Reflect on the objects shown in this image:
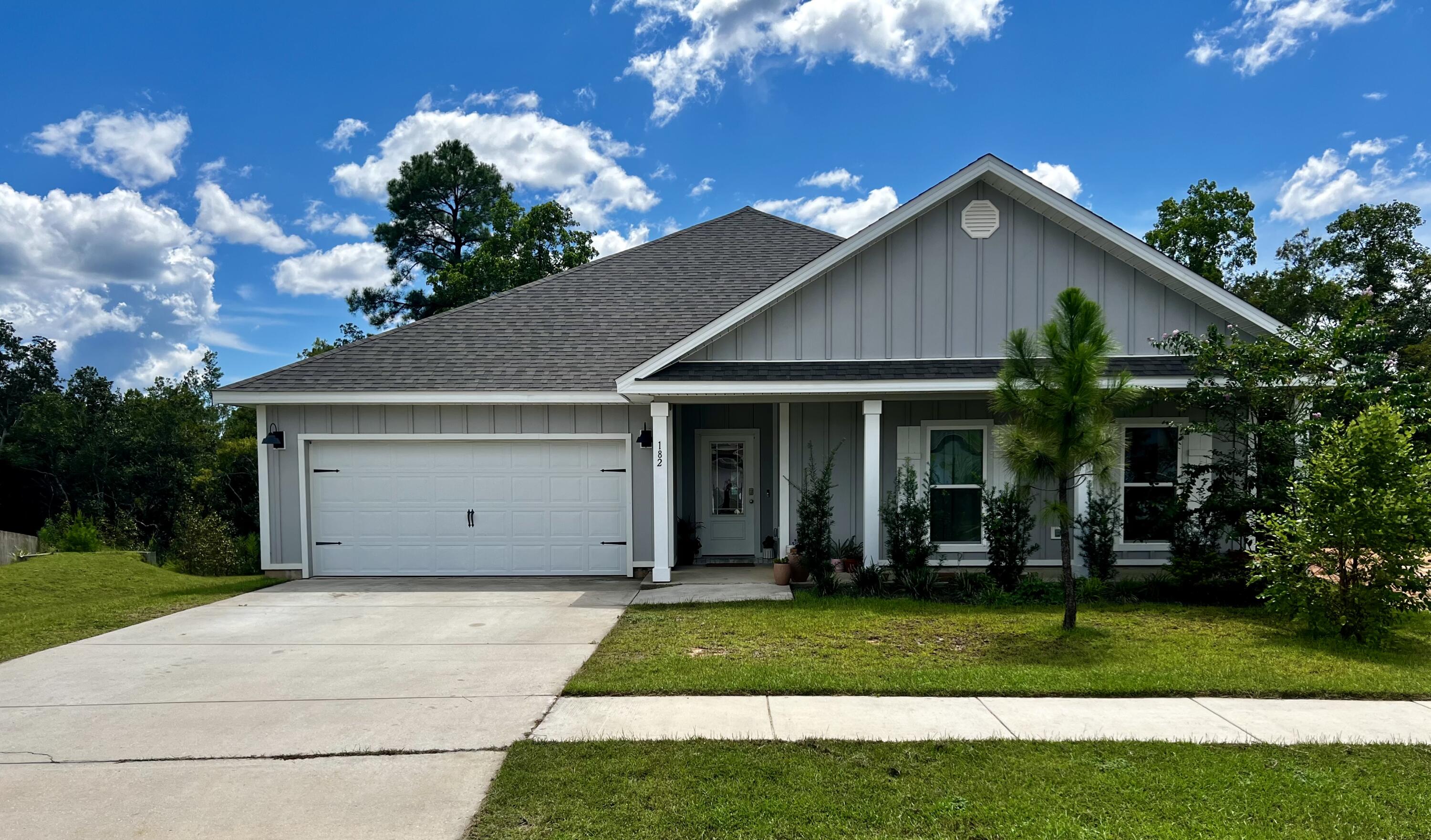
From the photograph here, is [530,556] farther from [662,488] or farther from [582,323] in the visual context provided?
[582,323]

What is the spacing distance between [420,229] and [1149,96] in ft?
86.7

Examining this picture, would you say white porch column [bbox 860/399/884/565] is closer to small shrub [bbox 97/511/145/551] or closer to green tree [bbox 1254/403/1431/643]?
green tree [bbox 1254/403/1431/643]

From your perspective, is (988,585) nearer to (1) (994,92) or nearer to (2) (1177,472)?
(2) (1177,472)

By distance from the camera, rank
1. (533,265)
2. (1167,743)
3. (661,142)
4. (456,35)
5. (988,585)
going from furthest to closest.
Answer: (533,265), (661,142), (456,35), (988,585), (1167,743)

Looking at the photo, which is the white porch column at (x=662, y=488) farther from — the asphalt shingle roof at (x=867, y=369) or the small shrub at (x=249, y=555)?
the small shrub at (x=249, y=555)

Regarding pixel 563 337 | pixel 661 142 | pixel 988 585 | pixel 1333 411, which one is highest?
pixel 661 142

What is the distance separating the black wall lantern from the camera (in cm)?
1115

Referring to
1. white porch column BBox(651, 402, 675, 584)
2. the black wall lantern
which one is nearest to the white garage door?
the black wall lantern

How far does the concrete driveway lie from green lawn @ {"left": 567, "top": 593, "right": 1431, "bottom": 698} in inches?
32.6

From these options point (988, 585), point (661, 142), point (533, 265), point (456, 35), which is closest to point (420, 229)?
point (533, 265)

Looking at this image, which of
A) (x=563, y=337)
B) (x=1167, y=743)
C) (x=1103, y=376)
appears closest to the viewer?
(x=1167, y=743)

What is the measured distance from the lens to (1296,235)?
29953mm

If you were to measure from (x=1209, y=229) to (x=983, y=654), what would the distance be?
24.1 metres

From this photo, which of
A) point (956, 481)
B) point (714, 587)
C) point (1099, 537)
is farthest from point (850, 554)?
point (1099, 537)
